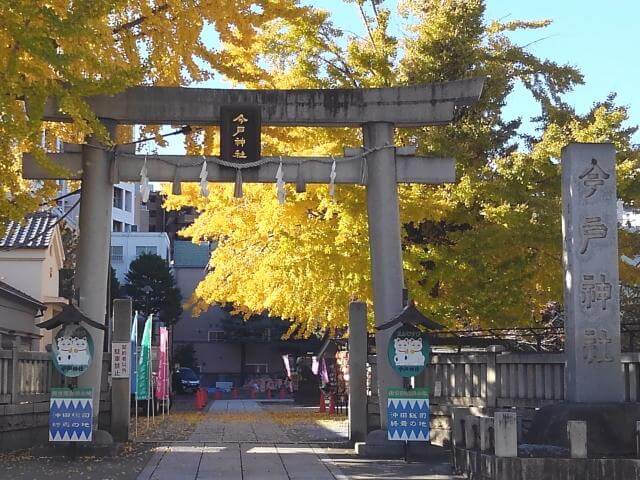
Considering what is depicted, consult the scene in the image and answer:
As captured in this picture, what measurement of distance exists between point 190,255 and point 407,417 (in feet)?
218

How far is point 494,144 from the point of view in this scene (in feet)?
80.5

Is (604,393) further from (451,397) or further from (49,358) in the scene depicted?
(49,358)

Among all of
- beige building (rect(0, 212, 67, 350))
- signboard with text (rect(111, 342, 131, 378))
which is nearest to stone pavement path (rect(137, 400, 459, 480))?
signboard with text (rect(111, 342, 131, 378))

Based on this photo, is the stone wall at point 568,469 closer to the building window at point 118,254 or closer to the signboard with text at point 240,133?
the signboard with text at point 240,133

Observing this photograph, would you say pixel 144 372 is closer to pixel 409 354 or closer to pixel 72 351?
pixel 72 351

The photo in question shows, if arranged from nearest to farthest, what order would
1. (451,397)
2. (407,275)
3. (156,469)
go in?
1. (156,469)
2. (451,397)
3. (407,275)

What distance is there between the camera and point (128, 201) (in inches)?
3332

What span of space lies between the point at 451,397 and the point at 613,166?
6142mm

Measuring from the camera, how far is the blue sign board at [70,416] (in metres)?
14.9

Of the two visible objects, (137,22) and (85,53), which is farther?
(137,22)

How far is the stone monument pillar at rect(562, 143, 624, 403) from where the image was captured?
13.5 metres

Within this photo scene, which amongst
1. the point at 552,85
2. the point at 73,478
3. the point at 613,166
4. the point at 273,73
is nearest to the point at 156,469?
the point at 73,478

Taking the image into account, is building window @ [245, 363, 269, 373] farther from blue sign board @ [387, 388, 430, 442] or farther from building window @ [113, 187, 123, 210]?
blue sign board @ [387, 388, 430, 442]

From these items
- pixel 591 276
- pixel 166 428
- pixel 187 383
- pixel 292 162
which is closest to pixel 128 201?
pixel 187 383
